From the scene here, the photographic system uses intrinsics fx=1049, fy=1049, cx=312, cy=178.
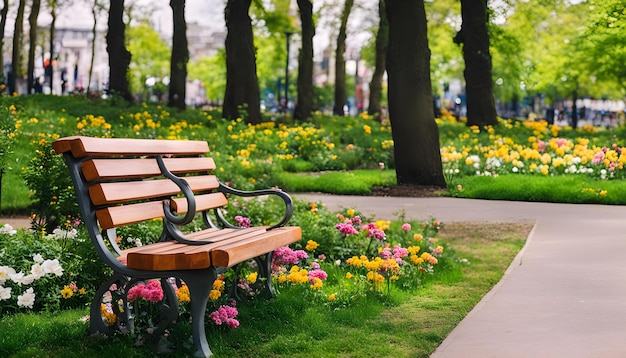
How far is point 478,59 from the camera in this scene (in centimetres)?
2598

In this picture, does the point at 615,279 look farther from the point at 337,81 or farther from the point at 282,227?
the point at 337,81

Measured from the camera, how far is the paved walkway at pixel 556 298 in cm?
575

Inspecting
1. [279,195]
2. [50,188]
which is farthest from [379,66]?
[279,195]

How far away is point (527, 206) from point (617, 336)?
8.66 m

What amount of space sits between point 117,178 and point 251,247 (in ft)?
2.90

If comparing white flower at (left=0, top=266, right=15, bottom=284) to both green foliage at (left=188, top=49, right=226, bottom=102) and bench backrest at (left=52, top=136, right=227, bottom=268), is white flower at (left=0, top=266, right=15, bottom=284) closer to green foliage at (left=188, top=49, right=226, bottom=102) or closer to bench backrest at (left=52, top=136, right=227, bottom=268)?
bench backrest at (left=52, top=136, right=227, bottom=268)

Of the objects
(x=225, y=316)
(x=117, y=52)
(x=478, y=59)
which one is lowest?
(x=225, y=316)

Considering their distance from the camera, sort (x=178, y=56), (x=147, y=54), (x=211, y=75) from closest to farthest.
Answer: (x=178, y=56) < (x=147, y=54) < (x=211, y=75)

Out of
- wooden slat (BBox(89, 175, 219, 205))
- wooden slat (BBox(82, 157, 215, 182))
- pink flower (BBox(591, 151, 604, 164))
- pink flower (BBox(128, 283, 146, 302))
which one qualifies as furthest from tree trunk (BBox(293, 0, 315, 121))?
pink flower (BBox(128, 283, 146, 302))

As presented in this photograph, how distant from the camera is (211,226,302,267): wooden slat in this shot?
17.4 ft

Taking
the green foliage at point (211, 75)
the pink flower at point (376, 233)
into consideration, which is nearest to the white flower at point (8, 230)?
the pink flower at point (376, 233)

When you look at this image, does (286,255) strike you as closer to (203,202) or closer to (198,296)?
(203,202)

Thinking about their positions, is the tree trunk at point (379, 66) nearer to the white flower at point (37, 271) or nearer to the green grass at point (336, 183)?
the green grass at point (336, 183)

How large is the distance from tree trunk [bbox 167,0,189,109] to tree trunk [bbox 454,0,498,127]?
1017cm
